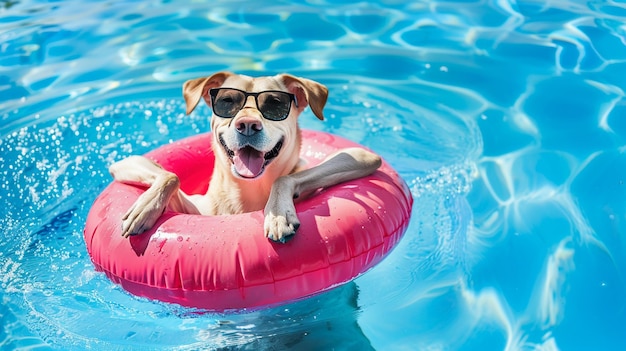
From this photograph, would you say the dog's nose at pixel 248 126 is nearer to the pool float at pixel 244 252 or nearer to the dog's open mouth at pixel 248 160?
the dog's open mouth at pixel 248 160

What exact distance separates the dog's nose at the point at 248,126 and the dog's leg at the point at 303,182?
12.4 inches

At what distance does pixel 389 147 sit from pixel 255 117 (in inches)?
102

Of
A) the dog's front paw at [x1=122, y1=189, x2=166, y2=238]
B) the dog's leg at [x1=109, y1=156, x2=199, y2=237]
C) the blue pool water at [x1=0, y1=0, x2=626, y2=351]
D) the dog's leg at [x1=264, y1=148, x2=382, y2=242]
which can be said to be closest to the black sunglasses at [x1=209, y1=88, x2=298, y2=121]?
the dog's leg at [x1=264, y1=148, x2=382, y2=242]

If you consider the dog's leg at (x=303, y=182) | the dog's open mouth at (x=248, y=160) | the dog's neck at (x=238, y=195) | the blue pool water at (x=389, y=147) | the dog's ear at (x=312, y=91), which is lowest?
the blue pool water at (x=389, y=147)

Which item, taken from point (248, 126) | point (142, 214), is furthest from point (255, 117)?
point (142, 214)

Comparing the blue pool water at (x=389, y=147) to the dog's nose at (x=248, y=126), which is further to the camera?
the blue pool water at (x=389, y=147)

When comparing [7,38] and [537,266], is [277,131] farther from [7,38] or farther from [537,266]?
[7,38]

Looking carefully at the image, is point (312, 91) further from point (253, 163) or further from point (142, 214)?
point (142, 214)

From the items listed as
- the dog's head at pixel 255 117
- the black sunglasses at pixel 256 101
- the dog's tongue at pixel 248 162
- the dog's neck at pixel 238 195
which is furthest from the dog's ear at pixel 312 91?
the dog's neck at pixel 238 195

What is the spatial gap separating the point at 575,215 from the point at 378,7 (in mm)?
4583

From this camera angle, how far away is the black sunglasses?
392cm

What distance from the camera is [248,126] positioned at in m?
3.73

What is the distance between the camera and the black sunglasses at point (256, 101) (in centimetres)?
392

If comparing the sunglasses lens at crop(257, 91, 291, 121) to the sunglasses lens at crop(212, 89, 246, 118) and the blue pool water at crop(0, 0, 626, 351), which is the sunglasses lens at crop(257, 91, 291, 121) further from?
the blue pool water at crop(0, 0, 626, 351)
